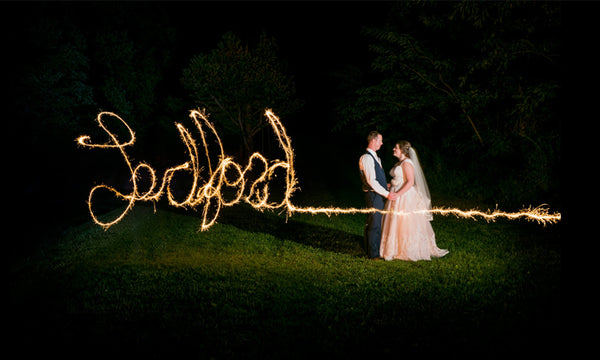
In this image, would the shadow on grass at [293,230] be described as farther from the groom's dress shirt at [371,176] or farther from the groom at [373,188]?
the groom's dress shirt at [371,176]

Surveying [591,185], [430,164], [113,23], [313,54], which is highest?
[313,54]

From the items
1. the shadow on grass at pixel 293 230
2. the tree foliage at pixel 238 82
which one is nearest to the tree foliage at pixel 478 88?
the tree foliage at pixel 238 82

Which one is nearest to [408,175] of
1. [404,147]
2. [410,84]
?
[404,147]

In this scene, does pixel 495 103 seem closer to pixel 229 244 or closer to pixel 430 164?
pixel 430 164

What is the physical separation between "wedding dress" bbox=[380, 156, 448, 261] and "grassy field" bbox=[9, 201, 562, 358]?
0.33 m

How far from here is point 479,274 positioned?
6680 mm

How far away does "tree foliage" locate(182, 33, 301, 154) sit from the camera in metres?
23.4

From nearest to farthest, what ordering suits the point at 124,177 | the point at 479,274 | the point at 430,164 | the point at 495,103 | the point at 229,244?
the point at 479,274 < the point at 229,244 < the point at 495,103 < the point at 430,164 < the point at 124,177

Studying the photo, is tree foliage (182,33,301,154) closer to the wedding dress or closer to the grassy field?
the grassy field

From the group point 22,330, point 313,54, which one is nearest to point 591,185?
point 22,330

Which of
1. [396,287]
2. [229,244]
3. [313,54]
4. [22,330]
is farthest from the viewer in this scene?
[313,54]

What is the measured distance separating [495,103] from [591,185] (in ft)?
48.1

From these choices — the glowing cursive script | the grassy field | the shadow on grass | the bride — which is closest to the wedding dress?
the bride

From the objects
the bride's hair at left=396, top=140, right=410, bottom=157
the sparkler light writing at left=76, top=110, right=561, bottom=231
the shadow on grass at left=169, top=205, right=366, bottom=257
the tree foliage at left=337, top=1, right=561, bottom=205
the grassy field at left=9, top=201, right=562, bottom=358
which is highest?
the tree foliage at left=337, top=1, right=561, bottom=205
